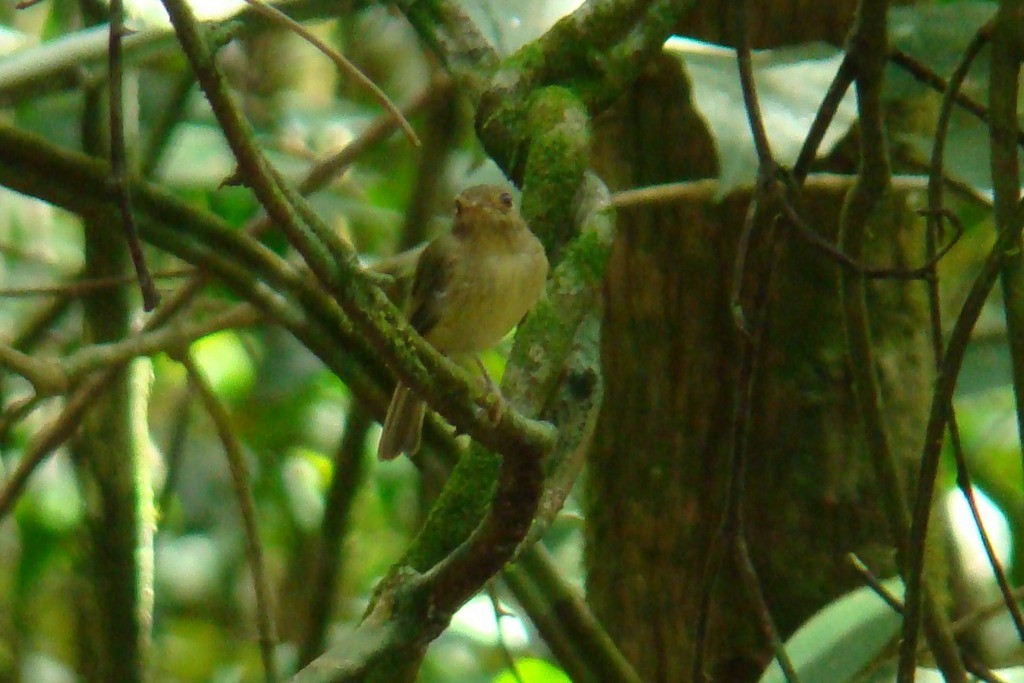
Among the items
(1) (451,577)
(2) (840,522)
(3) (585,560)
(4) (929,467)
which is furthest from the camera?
(3) (585,560)

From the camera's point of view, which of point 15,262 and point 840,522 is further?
point 15,262

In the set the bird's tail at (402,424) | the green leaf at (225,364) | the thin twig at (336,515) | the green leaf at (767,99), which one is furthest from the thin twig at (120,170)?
the green leaf at (225,364)

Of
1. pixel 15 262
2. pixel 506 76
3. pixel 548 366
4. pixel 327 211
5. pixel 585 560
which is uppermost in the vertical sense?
pixel 15 262

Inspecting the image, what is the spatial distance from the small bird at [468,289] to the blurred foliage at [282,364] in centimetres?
9

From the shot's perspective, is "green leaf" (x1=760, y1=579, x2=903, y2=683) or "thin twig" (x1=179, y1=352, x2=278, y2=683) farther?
"thin twig" (x1=179, y1=352, x2=278, y2=683)

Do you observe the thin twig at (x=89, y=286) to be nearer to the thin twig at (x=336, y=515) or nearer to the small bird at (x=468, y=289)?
the small bird at (x=468, y=289)

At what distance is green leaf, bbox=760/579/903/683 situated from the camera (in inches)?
84.0

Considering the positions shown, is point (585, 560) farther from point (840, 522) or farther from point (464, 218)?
point (464, 218)

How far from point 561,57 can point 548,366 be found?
62 cm

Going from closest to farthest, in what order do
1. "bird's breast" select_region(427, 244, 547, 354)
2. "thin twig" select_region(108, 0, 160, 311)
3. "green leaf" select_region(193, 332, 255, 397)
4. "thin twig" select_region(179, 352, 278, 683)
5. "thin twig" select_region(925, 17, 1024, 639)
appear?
"thin twig" select_region(108, 0, 160, 311) → "thin twig" select_region(925, 17, 1024, 639) → "bird's breast" select_region(427, 244, 547, 354) → "thin twig" select_region(179, 352, 278, 683) → "green leaf" select_region(193, 332, 255, 397)

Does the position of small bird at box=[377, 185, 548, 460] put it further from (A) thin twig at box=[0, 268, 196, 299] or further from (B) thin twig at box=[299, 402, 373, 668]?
(B) thin twig at box=[299, 402, 373, 668]

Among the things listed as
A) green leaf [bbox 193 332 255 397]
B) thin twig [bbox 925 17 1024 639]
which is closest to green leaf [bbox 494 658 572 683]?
thin twig [bbox 925 17 1024 639]

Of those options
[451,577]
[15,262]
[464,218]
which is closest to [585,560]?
[464,218]

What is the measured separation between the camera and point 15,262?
4.45 metres
